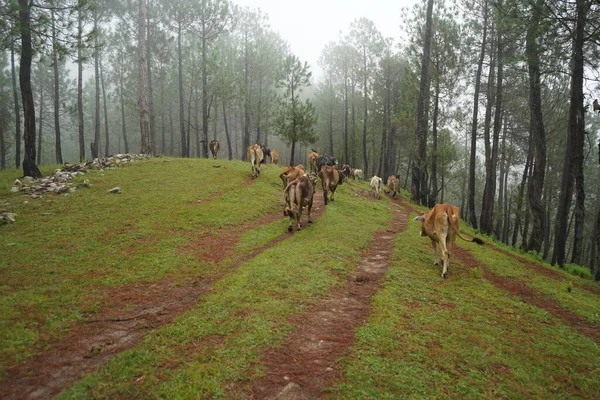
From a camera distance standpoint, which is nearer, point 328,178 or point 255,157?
point 328,178

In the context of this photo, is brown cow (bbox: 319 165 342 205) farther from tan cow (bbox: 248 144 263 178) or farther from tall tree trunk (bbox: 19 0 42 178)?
tall tree trunk (bbox: 19 0 42 178)

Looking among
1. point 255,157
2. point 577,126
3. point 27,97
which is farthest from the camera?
point 255,157

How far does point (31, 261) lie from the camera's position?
21.6ft

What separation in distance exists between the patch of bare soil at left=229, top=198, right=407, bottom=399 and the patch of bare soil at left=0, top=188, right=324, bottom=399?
1.84 meters

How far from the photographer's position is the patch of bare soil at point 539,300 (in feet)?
18.8

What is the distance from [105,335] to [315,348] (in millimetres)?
2881

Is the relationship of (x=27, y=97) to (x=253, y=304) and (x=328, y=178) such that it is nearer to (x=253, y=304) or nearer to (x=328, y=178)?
(x=328, y=178)

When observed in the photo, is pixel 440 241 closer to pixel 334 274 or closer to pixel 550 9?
pixel 334 274

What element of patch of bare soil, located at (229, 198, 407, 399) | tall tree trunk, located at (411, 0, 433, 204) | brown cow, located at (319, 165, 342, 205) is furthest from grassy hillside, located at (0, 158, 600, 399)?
tall tree trunk, located at (411, 0, 433, 204)

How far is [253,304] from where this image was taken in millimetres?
5230

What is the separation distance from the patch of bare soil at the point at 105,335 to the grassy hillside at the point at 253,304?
0.05 meters

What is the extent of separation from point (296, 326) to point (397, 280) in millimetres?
3150

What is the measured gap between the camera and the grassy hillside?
3658 mm

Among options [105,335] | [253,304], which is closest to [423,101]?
[253,304]
